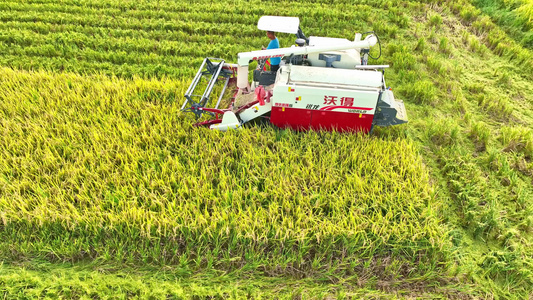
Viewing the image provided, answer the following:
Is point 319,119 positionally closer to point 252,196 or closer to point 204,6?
point 252,196

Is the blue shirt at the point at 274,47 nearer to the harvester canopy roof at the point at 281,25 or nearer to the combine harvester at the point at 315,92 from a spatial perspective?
the combine harvester at the point at 315,92

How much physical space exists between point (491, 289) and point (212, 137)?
3848 mm

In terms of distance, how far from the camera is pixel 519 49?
7.14 metres

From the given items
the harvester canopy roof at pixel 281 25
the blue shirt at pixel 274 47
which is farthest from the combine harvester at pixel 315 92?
A: the blue shirt at pixel 274 47

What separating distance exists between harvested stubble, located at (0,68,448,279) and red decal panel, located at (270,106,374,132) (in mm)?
157

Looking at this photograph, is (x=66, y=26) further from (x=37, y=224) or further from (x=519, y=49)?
(x=519, y=49)

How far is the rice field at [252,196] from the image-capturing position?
3465 mm

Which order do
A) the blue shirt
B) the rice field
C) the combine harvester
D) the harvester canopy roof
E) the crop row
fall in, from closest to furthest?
the rice field
the combine harvester
the harvester canopy roof
the blue shirt
the crop row

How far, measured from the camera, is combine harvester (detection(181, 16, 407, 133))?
4531mm

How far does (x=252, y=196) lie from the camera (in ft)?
12.9

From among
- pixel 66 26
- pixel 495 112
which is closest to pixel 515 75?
pixel 495 112

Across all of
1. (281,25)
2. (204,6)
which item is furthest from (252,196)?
(204,6)

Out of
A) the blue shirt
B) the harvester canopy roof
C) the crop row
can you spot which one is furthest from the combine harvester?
the crop row

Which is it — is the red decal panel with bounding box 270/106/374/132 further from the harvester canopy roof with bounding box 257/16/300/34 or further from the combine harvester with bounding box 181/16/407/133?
the harvester canopy roof with bounding box 257/16/300/34
